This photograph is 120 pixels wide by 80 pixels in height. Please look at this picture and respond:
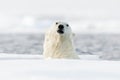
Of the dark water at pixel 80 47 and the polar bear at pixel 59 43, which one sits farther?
the dark water at pixel 80 47

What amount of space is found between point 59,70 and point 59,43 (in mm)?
3198

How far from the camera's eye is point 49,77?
420cm

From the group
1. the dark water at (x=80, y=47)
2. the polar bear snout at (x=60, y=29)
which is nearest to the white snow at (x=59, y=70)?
the polar bear snout at (x=60, y=29)

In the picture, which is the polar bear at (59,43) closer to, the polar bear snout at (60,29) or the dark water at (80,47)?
the polar bear snout at (60,29)

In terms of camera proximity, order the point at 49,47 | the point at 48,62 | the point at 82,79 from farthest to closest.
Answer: the point at 49,47, the point at 48,62, the point at 82,79

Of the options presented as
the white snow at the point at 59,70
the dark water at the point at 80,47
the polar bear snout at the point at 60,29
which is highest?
the polar bear snout at the point at 60,29

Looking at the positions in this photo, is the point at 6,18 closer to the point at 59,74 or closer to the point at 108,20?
the point at 108,20

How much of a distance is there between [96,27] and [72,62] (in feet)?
118

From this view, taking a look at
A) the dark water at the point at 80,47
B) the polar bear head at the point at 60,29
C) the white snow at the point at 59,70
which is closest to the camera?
the white snow at the point at 59,70

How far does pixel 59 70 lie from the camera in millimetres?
4422

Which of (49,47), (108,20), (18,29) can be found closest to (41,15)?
(18,29)

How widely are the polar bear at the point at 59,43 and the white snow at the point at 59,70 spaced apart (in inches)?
105

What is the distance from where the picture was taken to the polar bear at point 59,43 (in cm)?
754

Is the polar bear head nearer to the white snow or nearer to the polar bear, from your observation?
the polar bear
